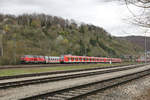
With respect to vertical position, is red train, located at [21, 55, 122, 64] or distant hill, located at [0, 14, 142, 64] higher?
distant hill, located at [0, 14, 142, 64]

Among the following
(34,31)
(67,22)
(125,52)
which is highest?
(67,22)

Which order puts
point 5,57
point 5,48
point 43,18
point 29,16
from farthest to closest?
point 43,18 → point 29,16 → point 5,48 → point 5,57

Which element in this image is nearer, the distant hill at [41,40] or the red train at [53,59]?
the red train at [53,59]

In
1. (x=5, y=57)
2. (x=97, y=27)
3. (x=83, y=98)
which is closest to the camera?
(x=83, y=98)

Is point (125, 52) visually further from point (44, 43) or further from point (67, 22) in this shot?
point (44, 43)

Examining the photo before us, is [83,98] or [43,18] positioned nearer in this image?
[83,98]

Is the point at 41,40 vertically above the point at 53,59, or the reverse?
the point at 41,40

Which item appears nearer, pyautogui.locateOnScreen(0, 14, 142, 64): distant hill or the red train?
the red train

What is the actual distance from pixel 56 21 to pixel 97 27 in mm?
47232

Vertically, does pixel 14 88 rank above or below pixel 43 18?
below

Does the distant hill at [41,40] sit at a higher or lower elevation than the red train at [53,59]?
higher

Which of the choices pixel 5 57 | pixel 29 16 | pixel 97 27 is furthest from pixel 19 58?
pixel 97 27

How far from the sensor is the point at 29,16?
132750 mm

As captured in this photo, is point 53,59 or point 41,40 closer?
point 53,59
